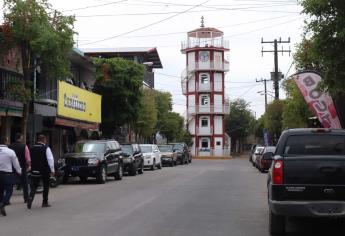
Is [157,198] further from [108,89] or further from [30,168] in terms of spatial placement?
[108,89]

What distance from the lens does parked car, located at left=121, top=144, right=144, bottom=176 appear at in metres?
32.0

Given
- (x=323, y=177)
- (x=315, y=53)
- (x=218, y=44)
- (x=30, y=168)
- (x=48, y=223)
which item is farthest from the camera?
(x=218, y=44)

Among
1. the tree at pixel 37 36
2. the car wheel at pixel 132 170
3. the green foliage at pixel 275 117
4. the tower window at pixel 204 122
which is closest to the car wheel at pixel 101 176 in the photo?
the tree at pixel 37 36

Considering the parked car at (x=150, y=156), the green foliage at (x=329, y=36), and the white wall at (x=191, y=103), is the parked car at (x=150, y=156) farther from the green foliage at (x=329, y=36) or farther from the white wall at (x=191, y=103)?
the white wall at (x=191, y=103)

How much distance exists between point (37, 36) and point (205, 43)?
6530 cm

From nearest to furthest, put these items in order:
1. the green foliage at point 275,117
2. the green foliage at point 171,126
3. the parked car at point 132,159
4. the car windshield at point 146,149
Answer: the parked car at point 132,159 → the car windshield at point 146,149 → the green foliage at point 275,117 → the green foliage at point 171,126

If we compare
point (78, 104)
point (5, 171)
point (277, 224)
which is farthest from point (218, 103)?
point (277, 224)

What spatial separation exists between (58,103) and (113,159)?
189 inches

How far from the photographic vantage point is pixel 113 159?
90.2 ft

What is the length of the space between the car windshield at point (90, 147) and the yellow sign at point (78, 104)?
4.15 meters

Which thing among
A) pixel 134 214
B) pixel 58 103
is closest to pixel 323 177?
pixel 134 214

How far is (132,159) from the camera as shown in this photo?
32406 millimetres

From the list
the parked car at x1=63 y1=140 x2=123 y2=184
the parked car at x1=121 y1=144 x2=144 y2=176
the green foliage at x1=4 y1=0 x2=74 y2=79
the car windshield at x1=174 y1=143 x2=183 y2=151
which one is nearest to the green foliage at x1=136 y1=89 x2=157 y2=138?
the car windshield at x1=174 y1=143 x2=183 y2=151

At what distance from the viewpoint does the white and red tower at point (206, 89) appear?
86.4 m
